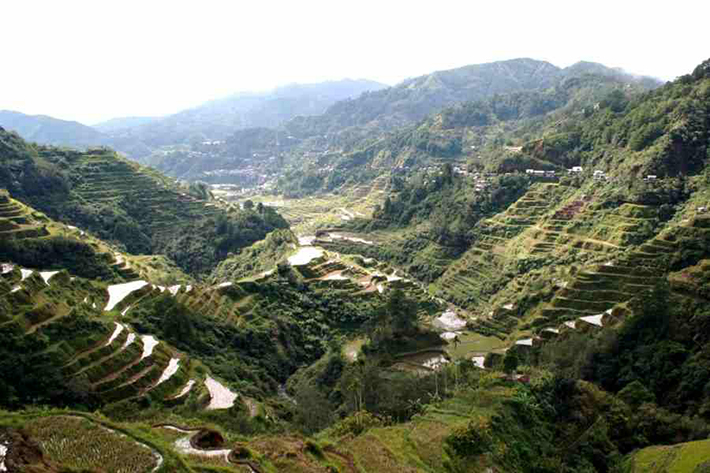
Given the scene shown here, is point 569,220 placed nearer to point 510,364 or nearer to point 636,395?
point 510,364

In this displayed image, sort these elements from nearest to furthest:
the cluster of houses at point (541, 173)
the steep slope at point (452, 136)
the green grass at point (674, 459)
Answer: the green grass at point (674, 459)
the cluster of houses at point (541, 173)
the steep slope at point (452, 136)

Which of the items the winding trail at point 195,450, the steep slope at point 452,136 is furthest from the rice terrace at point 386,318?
the steep slope at point 452,136

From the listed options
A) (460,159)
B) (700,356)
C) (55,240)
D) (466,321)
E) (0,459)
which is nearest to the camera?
(0,459)

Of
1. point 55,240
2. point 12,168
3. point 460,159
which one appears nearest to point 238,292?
point 55,240

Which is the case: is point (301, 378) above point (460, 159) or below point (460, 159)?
below

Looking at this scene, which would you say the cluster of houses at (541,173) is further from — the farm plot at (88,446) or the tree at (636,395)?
the farm plot at (88,446)

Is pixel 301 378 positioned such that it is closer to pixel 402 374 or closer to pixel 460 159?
pixel 402 374

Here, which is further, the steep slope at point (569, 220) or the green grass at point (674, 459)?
the steep slope at point (569, 220)

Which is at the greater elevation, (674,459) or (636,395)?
(674,459)

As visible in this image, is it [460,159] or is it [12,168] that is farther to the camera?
[460,159]

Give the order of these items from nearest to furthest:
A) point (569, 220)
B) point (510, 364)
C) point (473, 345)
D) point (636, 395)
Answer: point (636, 395)
point (510, 364)
point (473, 345)
point (569, 220)

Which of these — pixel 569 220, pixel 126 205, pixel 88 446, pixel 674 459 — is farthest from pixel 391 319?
pixel 126 205
